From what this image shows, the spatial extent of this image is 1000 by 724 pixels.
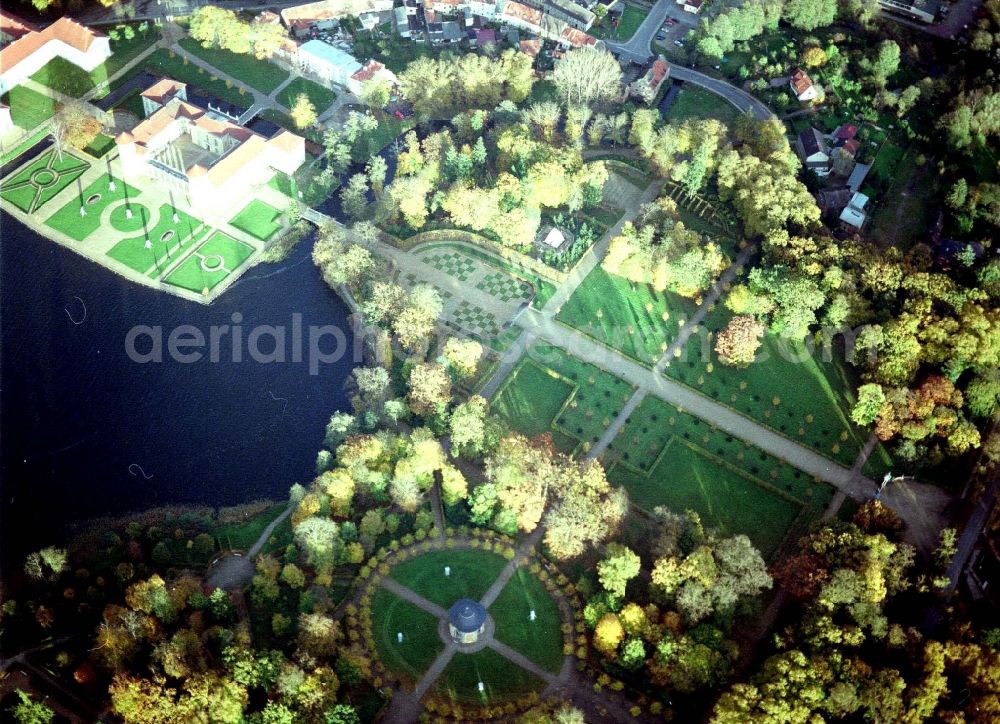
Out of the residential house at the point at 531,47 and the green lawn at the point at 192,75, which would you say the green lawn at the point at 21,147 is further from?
the residential house at the point at 531,47

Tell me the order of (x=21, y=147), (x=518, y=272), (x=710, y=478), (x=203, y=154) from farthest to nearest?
(x=21, y=147)
(x=203, y=154)
(x=518, y=272)
(x=710, y=478)

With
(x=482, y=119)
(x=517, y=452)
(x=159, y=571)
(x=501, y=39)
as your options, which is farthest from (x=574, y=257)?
(x=159, y=571)

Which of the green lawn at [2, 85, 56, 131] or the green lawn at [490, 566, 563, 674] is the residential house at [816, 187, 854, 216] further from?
the green lawn at [2, 85, 56, 131]

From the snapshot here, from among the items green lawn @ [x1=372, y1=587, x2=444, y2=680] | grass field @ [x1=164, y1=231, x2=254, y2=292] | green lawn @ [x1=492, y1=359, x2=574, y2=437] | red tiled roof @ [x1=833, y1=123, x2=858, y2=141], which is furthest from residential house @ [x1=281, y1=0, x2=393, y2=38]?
green lawn @ [x1=372, y1=587, x2=444, y2=680]

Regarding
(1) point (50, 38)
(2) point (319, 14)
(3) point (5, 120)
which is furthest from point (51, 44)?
(2) point (319, 14)

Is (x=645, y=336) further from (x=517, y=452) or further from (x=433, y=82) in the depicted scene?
(x=433, y=82)

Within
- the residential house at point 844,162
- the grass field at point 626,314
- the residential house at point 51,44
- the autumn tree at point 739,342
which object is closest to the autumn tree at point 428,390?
the grass field at point 626,314

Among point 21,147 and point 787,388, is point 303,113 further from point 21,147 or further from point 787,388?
point 787,388
